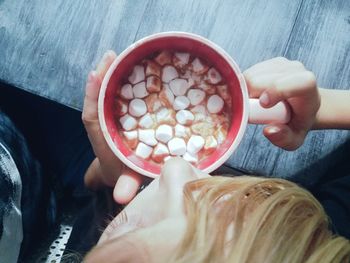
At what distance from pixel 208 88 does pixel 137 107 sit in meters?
0.09

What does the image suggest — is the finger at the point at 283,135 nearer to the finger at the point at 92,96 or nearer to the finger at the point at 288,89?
the finger at the point at 288,89

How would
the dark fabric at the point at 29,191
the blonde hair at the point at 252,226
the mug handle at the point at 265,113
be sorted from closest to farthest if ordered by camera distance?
1. the blonde hair at the point at 252,226
2. the mug handle at the point at 265,113
3. the dark fabric at the point at 29,191

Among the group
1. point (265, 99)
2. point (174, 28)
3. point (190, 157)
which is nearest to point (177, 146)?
point (190, 157)

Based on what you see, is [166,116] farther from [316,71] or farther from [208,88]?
[316,71]

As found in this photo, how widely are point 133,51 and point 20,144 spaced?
0.28 m

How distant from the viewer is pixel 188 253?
1.31ft

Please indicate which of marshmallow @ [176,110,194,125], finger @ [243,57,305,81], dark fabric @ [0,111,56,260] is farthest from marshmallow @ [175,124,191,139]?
dark fabric @ [0,111,56,260]

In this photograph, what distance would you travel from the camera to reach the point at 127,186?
541mm

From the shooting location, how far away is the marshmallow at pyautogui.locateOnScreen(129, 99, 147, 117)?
544 mm

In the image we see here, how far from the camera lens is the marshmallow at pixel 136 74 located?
1.79ft

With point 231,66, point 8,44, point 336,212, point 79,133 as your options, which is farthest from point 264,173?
point 8,44

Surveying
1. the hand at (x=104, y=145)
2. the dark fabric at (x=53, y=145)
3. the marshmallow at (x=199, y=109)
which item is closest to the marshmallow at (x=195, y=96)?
the marshmallow at (x=199, y=109)

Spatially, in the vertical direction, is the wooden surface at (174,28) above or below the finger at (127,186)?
above

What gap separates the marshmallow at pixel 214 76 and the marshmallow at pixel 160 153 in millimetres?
103
